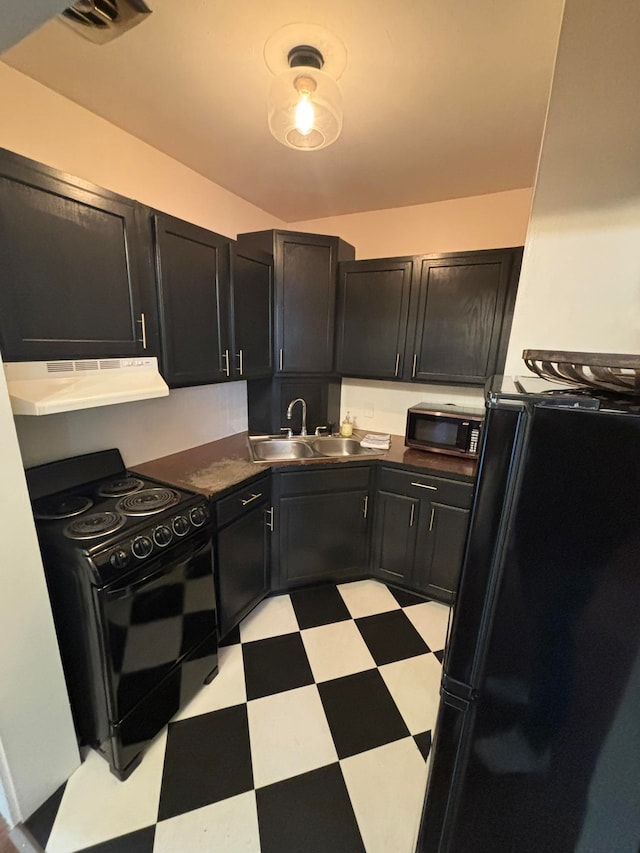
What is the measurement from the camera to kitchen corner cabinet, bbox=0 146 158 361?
1.16m

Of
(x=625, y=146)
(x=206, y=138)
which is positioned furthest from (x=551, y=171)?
(x=206, y=138)

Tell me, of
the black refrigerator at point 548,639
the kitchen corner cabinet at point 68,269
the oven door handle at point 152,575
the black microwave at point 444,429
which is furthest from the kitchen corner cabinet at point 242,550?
the black refrigerator at point 548,639

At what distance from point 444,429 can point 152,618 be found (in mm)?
1921

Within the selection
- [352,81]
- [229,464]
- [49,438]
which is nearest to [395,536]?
[229,464]

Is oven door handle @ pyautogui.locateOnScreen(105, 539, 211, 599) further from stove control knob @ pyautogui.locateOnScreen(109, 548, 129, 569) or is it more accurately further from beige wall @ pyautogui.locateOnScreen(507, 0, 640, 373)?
beige wall @ pyautogui.locateOnScreen(507, 0, 640, 373)

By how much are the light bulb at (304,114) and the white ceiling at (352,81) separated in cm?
17

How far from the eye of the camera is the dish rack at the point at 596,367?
52cm

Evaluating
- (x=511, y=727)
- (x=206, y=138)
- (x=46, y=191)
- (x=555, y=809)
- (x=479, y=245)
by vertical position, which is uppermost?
(x=206, y=138)

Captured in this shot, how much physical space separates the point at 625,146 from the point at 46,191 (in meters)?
1.86

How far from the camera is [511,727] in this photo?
0.67 meters

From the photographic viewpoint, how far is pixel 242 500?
6.23ft

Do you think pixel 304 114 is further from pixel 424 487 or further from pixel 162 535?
pixel 424 487

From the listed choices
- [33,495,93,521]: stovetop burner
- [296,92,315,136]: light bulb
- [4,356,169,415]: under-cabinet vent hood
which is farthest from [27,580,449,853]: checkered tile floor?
[296,92,315,136]: light bulb

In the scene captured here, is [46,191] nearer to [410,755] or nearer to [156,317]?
[156,317]
